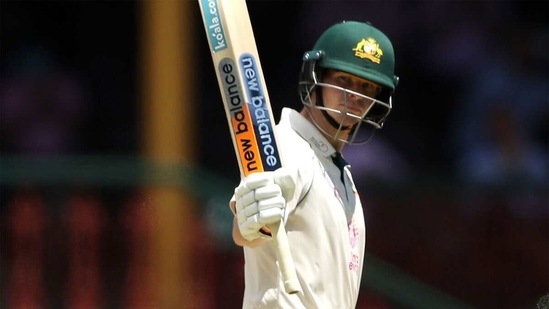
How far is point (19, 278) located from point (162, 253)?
1.81 ft

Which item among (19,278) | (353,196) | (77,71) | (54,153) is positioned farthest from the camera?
(77,71)

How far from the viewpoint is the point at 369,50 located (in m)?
3.51

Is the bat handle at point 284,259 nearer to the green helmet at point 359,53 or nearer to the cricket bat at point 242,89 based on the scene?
the cricket bat at point 242,89

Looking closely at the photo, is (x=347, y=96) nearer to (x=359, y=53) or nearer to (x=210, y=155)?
(x=359, y=53)

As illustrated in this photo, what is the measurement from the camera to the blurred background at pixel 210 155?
5.25 meters

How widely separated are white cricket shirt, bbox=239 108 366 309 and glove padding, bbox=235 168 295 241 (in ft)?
0.32

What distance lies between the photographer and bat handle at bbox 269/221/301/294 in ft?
10.2

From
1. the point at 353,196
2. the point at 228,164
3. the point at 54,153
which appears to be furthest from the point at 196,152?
the point at 353,196

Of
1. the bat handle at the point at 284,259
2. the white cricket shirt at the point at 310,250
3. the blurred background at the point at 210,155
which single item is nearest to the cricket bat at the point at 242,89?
the white cricket shirt at the point at 310,250

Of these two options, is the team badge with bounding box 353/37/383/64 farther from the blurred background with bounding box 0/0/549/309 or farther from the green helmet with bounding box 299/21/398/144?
the blurred background with bounding box 0/0/549/309

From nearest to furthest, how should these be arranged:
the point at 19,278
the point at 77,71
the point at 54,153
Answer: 1. the point at 19,278
2. the point at 54,153
3. the point at 77,71

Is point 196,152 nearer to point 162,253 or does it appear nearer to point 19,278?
point 162,253

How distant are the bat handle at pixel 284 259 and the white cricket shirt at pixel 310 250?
8cm

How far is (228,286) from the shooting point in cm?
533
